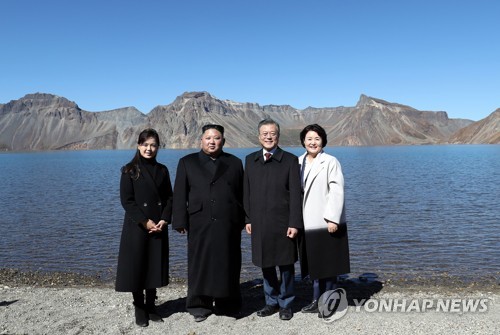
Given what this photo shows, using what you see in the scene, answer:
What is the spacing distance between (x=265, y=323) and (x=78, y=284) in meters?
6.79

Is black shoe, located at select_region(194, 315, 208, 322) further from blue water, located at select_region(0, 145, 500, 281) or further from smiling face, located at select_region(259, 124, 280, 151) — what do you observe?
blue water, located at select_region(0, 145, 500, 281)

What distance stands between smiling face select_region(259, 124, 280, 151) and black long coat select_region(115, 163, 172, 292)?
1.78 metres

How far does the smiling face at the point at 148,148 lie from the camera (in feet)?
23.8

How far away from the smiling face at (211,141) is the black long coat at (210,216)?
0.52ft

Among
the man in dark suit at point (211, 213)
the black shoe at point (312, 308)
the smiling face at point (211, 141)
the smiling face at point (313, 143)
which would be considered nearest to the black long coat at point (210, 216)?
the man in dark suit at point (211, 213)

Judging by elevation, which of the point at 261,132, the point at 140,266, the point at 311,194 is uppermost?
the point at 261,132

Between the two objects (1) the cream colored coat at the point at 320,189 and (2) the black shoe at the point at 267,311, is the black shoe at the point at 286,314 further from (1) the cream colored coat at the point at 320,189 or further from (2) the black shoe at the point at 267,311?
(1) the cream colored coat at the point at 320,189

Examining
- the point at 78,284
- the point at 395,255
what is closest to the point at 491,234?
the point at 395,255

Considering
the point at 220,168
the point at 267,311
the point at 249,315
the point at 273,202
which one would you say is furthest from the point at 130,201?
the point at 267,311

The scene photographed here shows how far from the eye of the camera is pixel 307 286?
10.1m

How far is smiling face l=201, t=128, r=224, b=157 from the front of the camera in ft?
23.8

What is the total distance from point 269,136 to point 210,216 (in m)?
1.58

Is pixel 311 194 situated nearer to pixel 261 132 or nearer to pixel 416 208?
pixel 261 132

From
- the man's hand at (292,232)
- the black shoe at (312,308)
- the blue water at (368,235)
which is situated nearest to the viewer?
the man's hand at (292,232)
